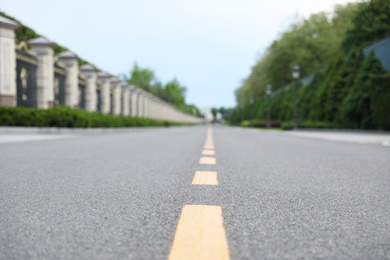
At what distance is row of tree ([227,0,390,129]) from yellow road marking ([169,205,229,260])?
1041 cm

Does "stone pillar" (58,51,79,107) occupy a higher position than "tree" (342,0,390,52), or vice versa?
"tree" (342,0,390,52)

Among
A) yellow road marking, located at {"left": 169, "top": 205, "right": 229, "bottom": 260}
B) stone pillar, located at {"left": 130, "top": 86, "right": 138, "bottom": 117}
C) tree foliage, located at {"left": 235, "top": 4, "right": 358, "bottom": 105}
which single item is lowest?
yellow road marking, located at {"left": 169, "top": 205, "right": 229, "bottom": 260}

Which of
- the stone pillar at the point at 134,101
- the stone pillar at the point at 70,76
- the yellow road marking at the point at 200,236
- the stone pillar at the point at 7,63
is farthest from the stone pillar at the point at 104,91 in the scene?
the yellow road marking at the point at 200,236

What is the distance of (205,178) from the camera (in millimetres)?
4488

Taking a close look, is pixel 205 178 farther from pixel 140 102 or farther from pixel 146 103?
pixel 146 103

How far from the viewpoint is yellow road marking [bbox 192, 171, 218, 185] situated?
418 cm

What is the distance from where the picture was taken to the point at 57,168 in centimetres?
536

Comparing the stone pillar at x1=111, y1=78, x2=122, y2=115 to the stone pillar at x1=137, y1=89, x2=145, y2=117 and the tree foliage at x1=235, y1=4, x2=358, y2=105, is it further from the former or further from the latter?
the tree foliage at x1=235, y1=4, x2=358, y2=105

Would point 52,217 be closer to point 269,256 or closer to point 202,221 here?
point 202,221

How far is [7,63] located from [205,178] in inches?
664

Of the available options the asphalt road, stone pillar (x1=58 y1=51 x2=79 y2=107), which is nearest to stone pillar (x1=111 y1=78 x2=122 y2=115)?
stone pillar (x1=58 y1=51 x2=79 y2=107)

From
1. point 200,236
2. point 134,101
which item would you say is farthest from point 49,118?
point 134,101

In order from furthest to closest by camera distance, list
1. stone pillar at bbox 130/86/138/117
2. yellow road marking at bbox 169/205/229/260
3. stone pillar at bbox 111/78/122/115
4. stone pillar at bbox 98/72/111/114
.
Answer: stone pillar at bbox 130/86/138/117, stone pillar at bbox 111/78/122/115, stone pillar at bbox 98/72/111/114, yellow road marking at bbox 169/205/229/260

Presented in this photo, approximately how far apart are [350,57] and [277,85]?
39.1 metres
